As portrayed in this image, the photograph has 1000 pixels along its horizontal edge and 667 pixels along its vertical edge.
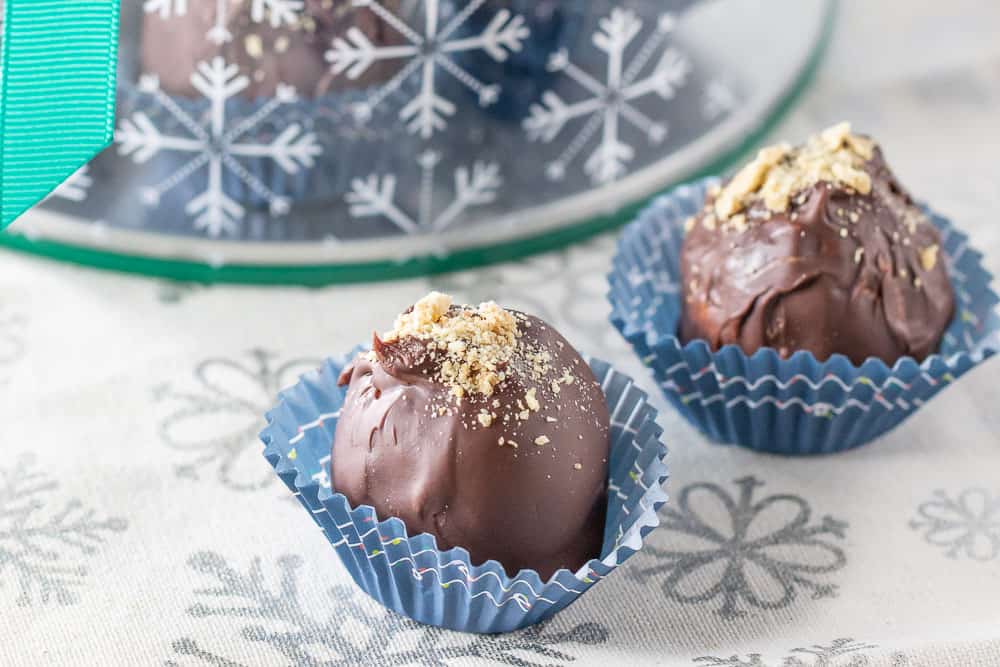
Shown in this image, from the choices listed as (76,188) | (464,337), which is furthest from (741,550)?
(76,188)

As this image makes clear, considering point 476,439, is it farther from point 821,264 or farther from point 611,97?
point 611,97

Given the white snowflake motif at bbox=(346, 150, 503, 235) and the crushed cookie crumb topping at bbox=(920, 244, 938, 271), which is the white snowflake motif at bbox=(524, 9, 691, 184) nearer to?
the white snowflake motif at bbox=(346, 150, 503, 235)

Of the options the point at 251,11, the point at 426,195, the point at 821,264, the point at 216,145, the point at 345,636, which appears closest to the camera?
the point at 345,636

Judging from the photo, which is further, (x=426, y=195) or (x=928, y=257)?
(x=426, y=195)

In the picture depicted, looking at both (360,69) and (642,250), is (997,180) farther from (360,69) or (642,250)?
(360,69)

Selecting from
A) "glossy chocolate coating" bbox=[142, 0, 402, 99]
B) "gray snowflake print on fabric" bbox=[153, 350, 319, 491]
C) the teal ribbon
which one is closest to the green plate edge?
"gray snowflake print on fabric" bbox=[153, 350, 319, 491]

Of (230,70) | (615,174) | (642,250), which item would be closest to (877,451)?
(642,250)
